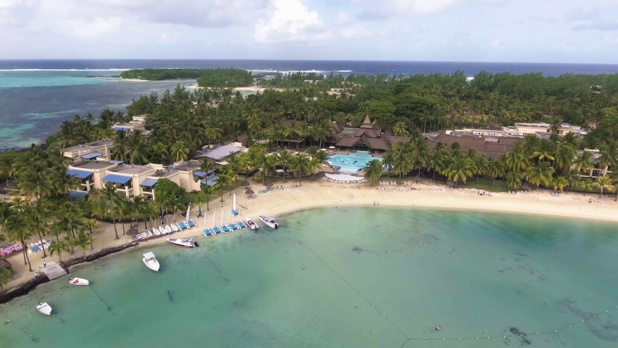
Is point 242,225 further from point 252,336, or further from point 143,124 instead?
point 143,124

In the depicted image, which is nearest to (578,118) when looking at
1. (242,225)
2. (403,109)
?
(403,109)

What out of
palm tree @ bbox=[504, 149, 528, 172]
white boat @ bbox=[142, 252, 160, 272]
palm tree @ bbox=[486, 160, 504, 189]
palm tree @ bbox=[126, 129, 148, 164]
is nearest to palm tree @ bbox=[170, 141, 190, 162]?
palm tree @ bbox=[126, 129, 148, 164]

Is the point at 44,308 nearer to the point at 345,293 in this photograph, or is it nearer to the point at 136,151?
the point at 345,293

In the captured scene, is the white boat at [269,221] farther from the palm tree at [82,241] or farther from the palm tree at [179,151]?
the palm tree at [179,151]

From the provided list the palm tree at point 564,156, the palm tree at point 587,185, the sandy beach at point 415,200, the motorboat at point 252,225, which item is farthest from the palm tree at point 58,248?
the palm tree at point 587,185

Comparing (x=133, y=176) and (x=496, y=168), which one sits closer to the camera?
(x=133, y=176)

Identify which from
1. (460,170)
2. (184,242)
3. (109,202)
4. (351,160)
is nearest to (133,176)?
(109,202)
